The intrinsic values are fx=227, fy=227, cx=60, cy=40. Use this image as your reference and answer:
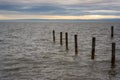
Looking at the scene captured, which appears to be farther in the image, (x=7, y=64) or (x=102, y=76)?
(x=7, y=64)

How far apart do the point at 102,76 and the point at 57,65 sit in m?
6.65

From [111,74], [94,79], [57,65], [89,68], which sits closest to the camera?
[94,79]

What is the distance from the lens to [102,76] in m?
20.9

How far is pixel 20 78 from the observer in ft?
66.5

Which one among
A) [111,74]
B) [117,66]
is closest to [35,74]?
[111,74]

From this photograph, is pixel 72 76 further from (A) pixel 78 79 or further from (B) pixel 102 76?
(B) pixel 102 76

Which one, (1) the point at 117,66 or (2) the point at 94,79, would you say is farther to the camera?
(1) the point at 117,66

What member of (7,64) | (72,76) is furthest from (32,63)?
(72,76)

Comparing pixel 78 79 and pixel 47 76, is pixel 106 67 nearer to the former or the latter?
pixel 78 79

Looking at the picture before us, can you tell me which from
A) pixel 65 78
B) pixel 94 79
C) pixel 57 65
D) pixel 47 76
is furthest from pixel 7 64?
pixel 94 79

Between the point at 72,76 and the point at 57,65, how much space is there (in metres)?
5.21

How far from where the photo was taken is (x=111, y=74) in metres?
21.6

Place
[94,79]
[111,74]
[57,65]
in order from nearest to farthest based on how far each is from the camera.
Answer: [94,79] < [111,74] < [57,65]

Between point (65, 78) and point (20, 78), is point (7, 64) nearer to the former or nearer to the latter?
point (20, 78)
